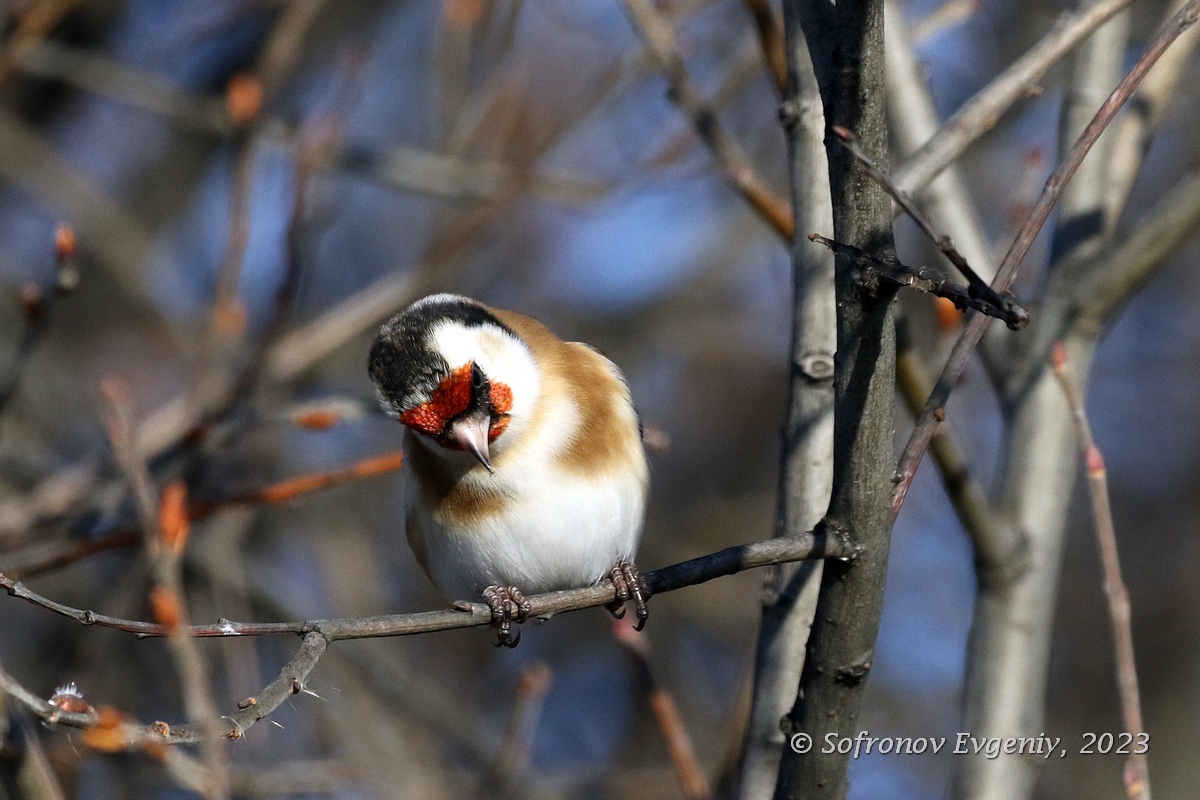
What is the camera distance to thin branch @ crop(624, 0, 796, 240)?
3.38 m

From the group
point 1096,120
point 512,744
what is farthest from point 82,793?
point 1096,120

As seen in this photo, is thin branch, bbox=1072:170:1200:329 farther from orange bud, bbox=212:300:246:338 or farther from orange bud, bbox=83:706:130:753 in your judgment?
orange bud, bbox=83:706:130:753

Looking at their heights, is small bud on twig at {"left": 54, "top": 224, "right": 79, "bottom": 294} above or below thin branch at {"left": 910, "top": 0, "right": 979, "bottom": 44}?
below

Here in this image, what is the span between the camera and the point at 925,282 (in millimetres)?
1858

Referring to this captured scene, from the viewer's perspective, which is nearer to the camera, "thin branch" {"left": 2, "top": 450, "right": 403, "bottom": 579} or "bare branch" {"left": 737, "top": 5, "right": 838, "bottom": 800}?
"bare branch" {"left": 737, "top": 5, "right": 838, "bottom": 800}

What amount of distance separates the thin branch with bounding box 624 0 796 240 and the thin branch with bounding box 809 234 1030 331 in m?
1.37

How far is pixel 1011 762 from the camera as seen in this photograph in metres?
3.17

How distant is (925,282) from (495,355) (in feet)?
5.92

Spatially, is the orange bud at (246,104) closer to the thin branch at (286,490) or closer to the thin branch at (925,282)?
the thin branch at (286,490)

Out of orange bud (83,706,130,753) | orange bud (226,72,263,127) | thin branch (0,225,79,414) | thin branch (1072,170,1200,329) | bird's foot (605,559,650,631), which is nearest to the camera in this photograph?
orange bud (83,706,130,753)

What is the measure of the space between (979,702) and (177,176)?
6.13 metres

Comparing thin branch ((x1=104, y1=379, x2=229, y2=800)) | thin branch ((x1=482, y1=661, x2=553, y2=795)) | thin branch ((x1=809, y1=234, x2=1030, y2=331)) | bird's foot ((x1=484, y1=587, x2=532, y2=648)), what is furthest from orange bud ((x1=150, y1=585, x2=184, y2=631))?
thin branch ((x1=482, y1=661, x2=553, y2=795))

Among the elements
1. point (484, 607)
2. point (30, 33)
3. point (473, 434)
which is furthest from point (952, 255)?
point (30, 33)

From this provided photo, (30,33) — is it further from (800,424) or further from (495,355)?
(800,424)
